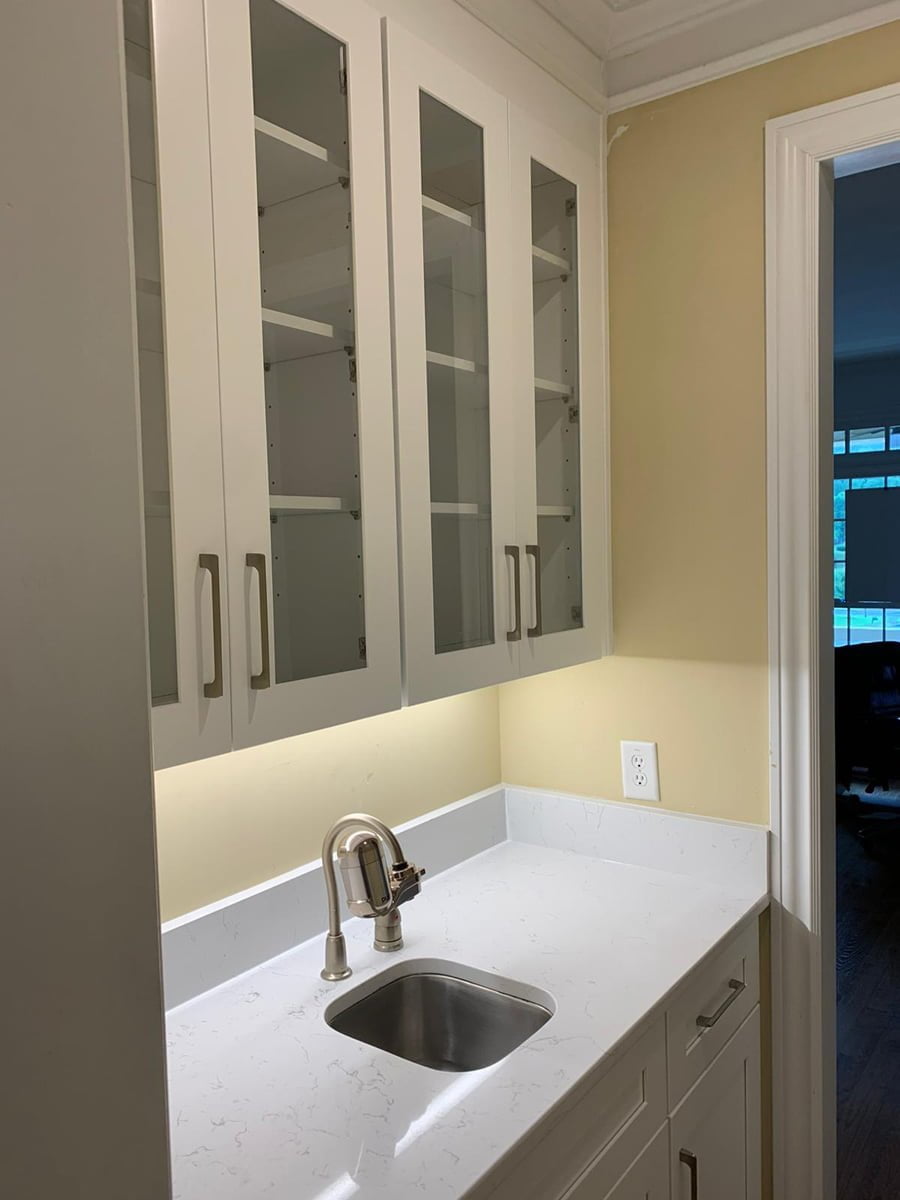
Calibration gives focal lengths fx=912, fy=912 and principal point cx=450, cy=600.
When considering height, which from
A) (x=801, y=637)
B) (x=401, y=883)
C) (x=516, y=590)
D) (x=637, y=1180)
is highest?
(x=516, y=590)

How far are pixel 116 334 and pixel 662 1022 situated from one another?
1234mm

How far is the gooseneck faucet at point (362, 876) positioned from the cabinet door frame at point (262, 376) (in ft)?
0.78

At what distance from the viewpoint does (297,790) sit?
1560 millimetres

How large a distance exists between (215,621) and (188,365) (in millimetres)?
285

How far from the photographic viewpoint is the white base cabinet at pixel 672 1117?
3.62ft

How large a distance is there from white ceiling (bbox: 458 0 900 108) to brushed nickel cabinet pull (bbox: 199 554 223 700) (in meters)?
1.07

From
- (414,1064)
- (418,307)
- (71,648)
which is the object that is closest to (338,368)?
(418,307)

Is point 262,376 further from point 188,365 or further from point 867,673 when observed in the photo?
point 867,673

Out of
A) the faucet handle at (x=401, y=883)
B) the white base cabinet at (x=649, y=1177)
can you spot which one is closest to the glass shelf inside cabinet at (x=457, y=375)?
the faucet handle at (x=401, y=883)

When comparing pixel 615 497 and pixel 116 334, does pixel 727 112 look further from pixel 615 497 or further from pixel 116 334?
pixel 116 334

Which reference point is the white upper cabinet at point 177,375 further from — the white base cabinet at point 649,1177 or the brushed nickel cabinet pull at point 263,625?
the white base cabinet at point 649,1177

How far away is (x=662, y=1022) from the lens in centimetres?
134

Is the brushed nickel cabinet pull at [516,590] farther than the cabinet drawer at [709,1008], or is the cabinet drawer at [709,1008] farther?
the brushed nickel cabinet pull at [516,590]

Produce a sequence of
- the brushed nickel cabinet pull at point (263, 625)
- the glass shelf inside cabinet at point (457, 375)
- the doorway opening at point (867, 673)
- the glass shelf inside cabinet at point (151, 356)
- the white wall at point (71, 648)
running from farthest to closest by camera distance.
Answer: the doorway opening at point (867, 673) → the glass shelf inside cabinet at point (457, 375) → the brushed nickel cabinet pull at point (263, 625) → the glass shelf inside cabinet at point (151, 356) → the white wall at point (71, 648)
